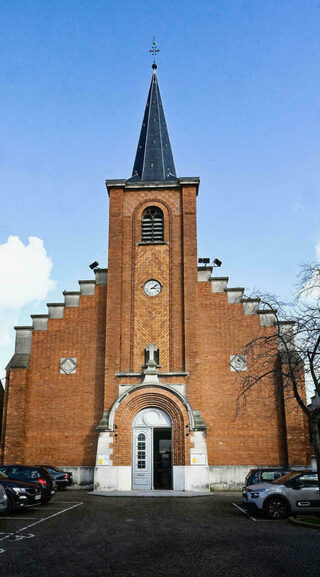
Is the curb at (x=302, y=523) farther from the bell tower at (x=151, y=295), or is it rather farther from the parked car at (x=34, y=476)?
the bell tower at (x=151, y=295)

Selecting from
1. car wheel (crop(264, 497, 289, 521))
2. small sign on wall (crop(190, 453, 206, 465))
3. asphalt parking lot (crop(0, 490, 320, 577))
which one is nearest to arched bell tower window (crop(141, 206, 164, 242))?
small sign on wall (crop(190, 453, 206, 465))

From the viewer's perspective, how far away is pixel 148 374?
75.1 feet

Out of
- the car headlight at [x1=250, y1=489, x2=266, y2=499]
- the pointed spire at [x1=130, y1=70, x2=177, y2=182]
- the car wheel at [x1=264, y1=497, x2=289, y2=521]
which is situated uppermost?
the pointed spire at [x1=130, y1=70, x2=177, y2=182]

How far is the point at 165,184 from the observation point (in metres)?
26.6

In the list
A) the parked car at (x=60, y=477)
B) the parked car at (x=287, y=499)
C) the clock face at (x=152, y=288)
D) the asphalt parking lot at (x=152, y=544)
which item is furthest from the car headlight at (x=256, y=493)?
the clock face at (x=152, y=288)

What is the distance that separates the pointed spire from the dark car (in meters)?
17.2

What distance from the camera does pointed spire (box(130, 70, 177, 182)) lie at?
91.7ft

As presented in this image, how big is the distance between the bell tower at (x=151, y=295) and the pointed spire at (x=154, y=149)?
3.1 inches

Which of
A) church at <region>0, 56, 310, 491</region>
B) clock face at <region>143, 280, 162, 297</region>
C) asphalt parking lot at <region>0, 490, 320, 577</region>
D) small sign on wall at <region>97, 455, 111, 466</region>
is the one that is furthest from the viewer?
clock face at <region>143, 280, 162, 297</region>

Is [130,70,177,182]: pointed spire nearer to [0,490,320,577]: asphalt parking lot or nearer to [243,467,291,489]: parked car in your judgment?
[243,467,291,489]: parked car

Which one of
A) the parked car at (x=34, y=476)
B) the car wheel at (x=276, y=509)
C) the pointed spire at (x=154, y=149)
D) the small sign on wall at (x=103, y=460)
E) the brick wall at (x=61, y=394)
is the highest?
the pointed spire at (x=154, y=149)

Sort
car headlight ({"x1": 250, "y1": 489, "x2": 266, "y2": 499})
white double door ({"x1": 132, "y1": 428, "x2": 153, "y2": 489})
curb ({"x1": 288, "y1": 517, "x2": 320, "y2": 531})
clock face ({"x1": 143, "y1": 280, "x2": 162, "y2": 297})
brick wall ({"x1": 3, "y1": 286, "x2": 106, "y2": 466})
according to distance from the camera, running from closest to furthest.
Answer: curb ({"x1": 288, "y1": 517, "x2": 320, "y2": 531}) → car headlight ({"x1": 250, "y1": 489, "x2": 266, "y2": 499}) → white double door ({"x1": 132, "y1": 428, "x2": 153, "y2": 489}) → brick wall ({"x1": 3, "y1": 286, "x2": 106, "y2": 466}) → clock face ({"x1": 143, "y1": 280, "x2": 162, "y2": 297})

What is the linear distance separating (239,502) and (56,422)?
9.84 meters

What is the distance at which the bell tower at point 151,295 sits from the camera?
22.8 meters
